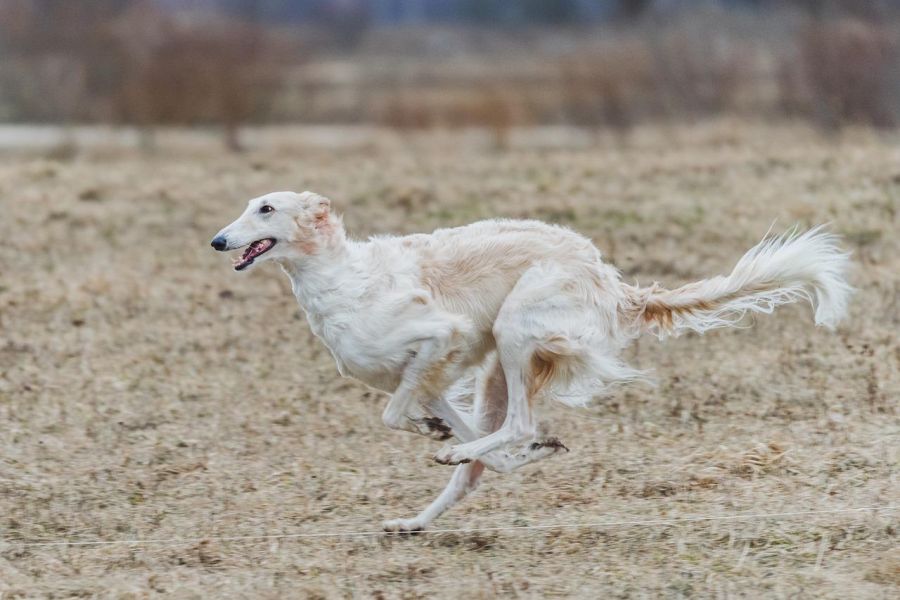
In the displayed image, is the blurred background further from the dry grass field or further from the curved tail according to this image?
the curved tail

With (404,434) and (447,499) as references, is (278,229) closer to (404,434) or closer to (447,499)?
(447,499)

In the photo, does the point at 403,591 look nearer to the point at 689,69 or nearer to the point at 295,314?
the point at 295,314

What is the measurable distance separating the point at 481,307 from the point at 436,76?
1914cm

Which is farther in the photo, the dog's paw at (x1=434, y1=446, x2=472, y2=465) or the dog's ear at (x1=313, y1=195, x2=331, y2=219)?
the dog's ear at (x1=313, y1=195, x2=331, y2=219)

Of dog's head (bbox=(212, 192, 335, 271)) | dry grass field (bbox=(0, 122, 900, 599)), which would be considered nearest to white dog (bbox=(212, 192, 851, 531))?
dog's head (bbox=(212, 192, 335, 271))

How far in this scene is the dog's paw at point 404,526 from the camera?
20.0ft

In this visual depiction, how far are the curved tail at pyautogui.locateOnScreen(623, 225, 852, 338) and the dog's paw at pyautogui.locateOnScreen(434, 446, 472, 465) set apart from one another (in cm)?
99

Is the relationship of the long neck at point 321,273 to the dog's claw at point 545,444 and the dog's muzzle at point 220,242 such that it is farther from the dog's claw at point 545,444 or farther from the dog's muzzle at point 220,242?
the dog's claw at point 545,444

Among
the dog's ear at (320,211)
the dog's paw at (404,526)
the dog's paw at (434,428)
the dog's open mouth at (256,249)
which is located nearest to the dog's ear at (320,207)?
the dog's ear at (320,211)

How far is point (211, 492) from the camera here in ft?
22.1

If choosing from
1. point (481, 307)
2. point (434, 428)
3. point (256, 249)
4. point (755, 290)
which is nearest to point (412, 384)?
point (434, 428)

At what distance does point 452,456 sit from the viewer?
19.4 feet

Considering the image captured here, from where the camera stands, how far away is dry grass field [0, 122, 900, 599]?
569cm

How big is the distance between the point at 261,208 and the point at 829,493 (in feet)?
8.82
